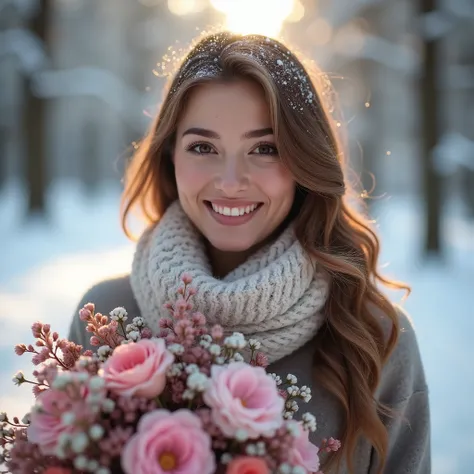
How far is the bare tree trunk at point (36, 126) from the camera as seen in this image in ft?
35.8

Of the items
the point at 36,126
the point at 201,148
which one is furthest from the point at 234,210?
the point at 36,126

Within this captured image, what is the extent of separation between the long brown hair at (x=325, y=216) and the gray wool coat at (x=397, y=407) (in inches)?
1.7

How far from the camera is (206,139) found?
5.43 ft

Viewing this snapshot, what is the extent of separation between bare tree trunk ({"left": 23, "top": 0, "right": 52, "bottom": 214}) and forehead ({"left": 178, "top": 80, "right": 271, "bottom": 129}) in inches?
400

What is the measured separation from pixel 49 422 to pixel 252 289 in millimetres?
725

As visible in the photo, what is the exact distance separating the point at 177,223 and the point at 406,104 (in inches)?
1157

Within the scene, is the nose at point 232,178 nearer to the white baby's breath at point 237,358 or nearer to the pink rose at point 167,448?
the white baby's breath at point 237,358

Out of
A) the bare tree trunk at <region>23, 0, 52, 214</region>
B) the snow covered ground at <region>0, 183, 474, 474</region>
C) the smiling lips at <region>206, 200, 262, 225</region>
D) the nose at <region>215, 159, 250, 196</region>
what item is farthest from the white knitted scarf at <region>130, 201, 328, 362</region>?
the bare tree trunk at <region>23, 0, 52, 214</region>

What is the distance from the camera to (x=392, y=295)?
5840mm

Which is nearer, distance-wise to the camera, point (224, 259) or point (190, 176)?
point (190, 176)

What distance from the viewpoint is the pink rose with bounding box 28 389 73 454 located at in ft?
2.99

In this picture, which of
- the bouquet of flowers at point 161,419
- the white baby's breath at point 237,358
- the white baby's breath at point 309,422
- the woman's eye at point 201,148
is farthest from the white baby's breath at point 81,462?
the woman's eye at point 201,148

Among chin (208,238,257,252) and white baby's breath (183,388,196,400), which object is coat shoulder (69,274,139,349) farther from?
white baby's breath (183,388,196,400)

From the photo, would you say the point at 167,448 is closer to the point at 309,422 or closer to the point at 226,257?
the point at 309,422
